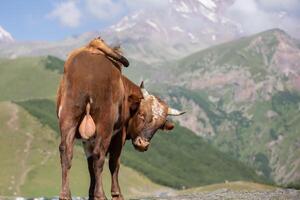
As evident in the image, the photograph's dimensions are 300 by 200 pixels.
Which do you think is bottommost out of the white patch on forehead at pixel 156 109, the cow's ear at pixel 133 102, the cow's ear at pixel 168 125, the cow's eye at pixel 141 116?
the cow's ear at pixel 168 125

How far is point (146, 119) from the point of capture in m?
13.8

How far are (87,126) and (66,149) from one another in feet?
1.94

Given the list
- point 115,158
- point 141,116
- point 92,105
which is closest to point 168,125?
point 141,116

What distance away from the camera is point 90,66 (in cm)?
1162

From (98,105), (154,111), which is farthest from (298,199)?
(98,105)

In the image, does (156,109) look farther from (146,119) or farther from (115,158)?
(115,158)

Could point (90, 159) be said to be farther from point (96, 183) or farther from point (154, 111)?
point (154, 111)

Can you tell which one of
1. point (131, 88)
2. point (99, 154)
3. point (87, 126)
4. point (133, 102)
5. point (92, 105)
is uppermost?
point (92, 105)

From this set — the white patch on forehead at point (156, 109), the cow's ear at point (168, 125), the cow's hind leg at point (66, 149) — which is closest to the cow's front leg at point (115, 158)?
the white patch on forehead at point (156, 109)

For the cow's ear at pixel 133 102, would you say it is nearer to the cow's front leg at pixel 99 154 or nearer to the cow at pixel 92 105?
the cow at pixel 92 105

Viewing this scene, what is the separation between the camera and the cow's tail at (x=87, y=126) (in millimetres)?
11086

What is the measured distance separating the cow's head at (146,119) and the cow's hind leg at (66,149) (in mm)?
2710

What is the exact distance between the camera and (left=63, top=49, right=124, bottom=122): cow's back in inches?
441

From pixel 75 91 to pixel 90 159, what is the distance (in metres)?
2.11
